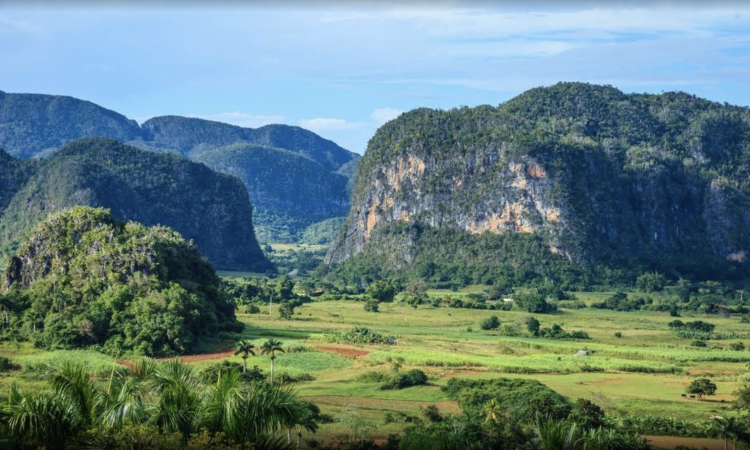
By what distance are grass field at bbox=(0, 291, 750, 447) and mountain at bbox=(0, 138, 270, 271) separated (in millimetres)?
79737

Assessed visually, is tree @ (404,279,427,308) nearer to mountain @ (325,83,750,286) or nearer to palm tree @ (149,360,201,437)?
mountain @ (325,83,750,286)

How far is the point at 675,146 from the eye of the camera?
6718 inches

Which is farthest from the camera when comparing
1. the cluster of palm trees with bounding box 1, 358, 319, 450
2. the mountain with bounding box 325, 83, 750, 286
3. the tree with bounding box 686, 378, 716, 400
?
the mountain with bounding box 325, 83, 750, 286

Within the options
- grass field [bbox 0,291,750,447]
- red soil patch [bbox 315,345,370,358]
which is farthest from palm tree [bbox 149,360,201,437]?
red soil patch [bbox 315,345,370,358]

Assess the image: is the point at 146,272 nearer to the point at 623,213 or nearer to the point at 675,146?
the point at 623,213

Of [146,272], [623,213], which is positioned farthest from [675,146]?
[146,272]

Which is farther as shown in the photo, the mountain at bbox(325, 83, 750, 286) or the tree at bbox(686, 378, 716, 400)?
the mountain at bbox(325, 83, 750, 286)

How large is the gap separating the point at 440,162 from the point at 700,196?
4308 centimetres

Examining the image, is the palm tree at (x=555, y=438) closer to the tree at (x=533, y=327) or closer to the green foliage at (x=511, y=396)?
the green foliage at (x=511, y=396)

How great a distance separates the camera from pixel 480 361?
6075cm

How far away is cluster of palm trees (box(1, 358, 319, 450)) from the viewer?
20.1 m

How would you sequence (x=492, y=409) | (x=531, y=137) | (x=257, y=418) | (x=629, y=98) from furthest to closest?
1. (x=629, y=98)
2. (x=531, y=137)
3. (x=492, y=409)
4. (x=257, y=418)

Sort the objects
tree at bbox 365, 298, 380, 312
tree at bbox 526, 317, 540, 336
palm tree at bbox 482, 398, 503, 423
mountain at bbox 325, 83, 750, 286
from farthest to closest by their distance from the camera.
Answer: mountain at bbox 325, 83, 750, 286, tree at bbox 365, 298, 380, 312, tree at bbox 526, 317, 540, 336, palm tree at bbox 482, 398, 503, 423

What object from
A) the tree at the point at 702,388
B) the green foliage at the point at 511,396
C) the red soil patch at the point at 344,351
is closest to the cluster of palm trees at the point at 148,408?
the green foliage at the point at 511,396
